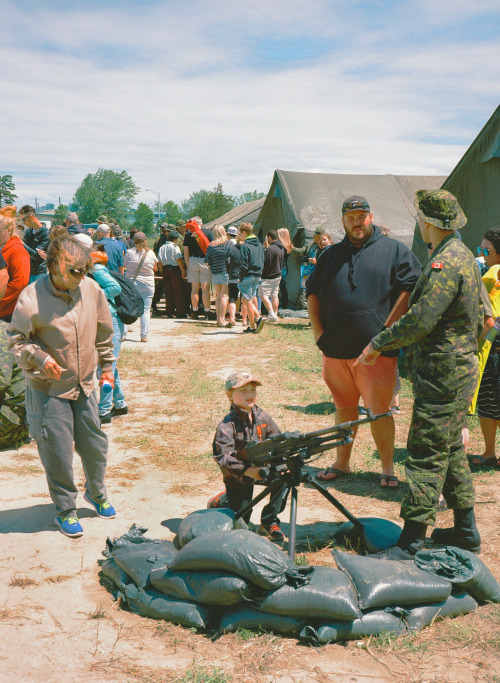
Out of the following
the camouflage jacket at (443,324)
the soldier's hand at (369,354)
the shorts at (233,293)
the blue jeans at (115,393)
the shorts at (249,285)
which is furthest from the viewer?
the shorts at (233,293)

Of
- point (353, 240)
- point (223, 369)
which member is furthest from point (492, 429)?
point (223, 369)

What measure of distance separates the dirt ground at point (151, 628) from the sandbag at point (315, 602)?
0.15 metres

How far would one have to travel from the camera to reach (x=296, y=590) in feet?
9.95

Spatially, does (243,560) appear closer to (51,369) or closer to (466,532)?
(466,532)

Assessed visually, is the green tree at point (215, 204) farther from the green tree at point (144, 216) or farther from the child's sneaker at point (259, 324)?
the green tree at point (144, 216)

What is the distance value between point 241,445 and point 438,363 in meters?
1.31

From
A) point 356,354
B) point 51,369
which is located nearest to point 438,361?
point 356,354

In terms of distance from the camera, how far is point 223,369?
996cm

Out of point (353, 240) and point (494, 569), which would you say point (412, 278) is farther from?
point (494, 569)

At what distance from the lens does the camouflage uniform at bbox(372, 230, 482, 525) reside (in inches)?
142

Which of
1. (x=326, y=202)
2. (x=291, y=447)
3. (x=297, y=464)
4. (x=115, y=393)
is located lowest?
(x=115, y=393)

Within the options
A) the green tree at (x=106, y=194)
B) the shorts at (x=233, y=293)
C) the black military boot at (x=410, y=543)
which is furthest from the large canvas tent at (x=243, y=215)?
the green tree at (x=106, y=194)

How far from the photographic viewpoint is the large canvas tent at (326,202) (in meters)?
16.0

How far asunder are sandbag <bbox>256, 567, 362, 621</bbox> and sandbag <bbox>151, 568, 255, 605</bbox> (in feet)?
0.40
